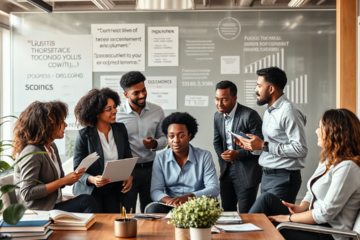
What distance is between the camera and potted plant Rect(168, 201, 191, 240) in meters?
1.90

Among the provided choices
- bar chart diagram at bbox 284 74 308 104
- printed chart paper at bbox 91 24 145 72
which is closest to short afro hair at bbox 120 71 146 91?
printed chart paper at bbox 91 24 145 72

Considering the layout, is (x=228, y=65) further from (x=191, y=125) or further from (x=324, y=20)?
(x=191, y=125)

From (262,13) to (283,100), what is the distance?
273cm

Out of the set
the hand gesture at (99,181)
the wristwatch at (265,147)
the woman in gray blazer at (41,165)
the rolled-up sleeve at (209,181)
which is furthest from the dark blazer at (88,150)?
the wristwatch at (265,147)

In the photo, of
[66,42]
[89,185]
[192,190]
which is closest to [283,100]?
[192,190]

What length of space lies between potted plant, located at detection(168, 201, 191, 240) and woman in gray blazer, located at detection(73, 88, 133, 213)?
134 centimetres

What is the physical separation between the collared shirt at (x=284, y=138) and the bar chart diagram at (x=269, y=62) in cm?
239

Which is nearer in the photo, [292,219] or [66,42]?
[292,219]

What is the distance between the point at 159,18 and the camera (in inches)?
230

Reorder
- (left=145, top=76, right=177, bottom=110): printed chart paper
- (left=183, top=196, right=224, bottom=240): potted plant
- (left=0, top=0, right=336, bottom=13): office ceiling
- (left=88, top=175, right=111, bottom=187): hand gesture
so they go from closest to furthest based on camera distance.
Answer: (left=183, top=196, right=224, bottom=240): potted plant, (left=88, top=175, right=111, bottom=187): hand gesture, (left=0, top=0, right=336, bottom=13): office ceiling, (left=145, top=76, right=177, bottom=110): printed chart paper

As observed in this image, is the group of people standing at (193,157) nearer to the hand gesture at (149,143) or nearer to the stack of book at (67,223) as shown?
the hand gesture at (149,143)

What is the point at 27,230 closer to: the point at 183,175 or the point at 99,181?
the point at 99,181

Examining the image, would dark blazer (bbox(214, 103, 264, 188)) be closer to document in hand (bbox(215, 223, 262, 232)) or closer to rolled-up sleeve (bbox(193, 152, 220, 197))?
rolled-up sleeve (bbox(193, 152, 220, 197))

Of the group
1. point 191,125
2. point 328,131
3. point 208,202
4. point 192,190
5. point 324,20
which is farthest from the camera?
point 324,20
